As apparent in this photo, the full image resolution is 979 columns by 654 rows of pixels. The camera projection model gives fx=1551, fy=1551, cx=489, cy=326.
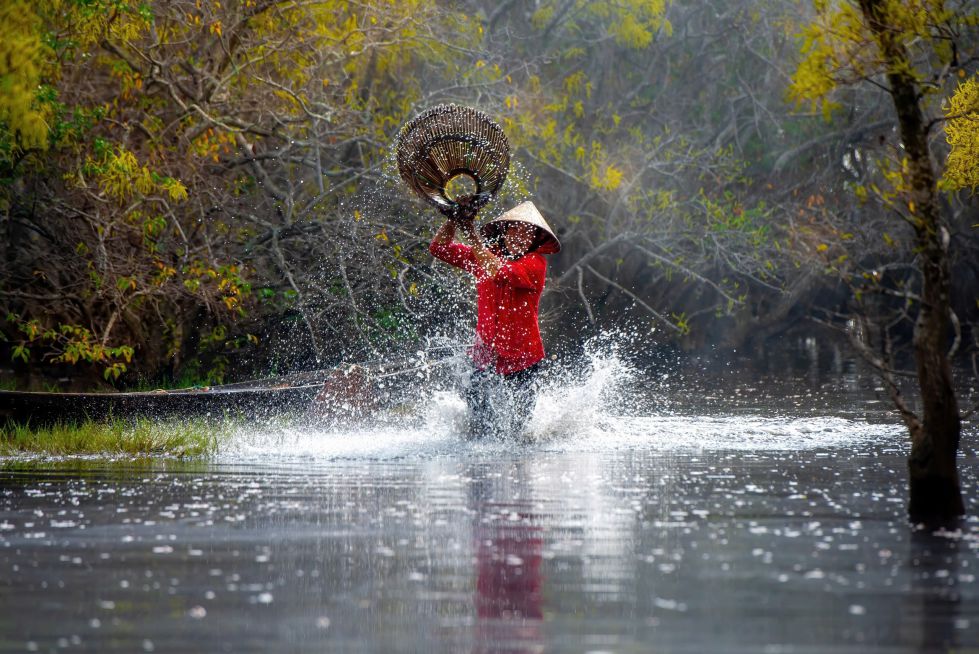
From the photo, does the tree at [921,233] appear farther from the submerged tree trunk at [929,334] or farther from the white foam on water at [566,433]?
the white foam on water at [566,433]

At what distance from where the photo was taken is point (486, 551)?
23.7 ft

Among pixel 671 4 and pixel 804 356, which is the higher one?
pixel 671 4

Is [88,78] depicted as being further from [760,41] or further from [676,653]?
[760,41]

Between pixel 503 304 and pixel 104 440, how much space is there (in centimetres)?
339

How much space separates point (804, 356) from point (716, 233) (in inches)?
257

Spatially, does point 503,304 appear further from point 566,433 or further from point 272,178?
point 272,178

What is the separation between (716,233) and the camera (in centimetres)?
2664

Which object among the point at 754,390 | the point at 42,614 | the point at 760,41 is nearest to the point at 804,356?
the point at 760,41

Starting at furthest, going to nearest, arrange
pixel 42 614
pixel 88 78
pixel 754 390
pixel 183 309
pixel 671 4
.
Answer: pixel 671 4 < pixel 754 390 < pixel 183 309 < pixel 88 78 < pixel 42 614

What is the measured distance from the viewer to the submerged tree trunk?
8086 millimetres

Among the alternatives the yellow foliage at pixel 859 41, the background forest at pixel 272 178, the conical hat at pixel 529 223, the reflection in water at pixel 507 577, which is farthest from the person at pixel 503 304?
the yellow foliage at pixel 859 41

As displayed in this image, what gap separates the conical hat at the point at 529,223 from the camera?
1216 cm

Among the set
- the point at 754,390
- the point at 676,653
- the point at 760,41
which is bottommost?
the point at 676,653

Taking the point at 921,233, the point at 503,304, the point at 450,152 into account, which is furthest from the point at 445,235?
the point at 921,233
